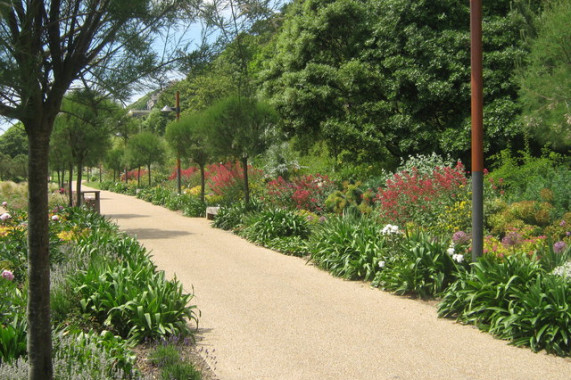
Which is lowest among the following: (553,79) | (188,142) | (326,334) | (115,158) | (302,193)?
(326,334)

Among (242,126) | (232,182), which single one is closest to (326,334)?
(242,126)

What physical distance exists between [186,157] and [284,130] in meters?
3.88

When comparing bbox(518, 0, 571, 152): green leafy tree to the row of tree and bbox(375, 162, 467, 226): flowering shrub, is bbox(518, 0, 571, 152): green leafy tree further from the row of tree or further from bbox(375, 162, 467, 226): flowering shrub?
bbox(375, 162, 467, 226): flowering shrub

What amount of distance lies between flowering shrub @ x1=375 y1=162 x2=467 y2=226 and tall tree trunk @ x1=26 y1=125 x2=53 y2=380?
749 cm

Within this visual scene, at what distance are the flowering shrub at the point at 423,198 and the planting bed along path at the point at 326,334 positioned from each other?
7.50 ft

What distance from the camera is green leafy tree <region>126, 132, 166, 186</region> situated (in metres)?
26.9

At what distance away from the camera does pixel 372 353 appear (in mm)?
4754

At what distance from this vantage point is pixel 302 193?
42.7ft

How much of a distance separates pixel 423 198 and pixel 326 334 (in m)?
5.05

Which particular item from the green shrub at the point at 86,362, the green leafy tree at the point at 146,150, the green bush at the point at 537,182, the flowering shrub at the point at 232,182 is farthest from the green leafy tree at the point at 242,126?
the green leafy tree at the point at 146,150

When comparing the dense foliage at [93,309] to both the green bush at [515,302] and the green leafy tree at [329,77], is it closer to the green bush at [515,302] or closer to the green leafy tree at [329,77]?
the green bush at [515,302]

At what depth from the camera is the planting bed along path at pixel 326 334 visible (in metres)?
4.36

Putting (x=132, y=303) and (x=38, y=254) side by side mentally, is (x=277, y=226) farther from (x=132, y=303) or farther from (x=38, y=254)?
(x=38, y=254)

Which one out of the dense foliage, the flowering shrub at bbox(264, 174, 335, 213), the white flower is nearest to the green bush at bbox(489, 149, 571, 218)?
the white flower
